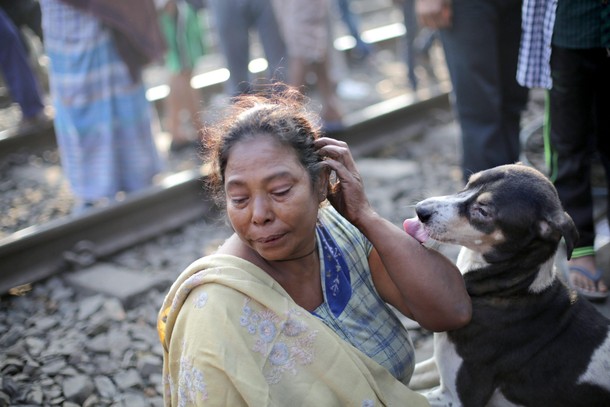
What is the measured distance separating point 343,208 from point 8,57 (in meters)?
6.58

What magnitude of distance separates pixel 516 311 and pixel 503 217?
1.17ft

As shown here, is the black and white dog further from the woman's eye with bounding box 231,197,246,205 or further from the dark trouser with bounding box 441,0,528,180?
the dark trouser with bounding box 441,0,528,180

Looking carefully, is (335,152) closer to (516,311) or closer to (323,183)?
(323,183)

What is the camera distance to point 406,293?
7.79 feet

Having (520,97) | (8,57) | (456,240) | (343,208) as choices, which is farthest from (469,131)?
(8,57)

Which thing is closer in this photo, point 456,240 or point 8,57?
point 456,240

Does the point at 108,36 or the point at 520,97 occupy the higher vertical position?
the point at 108,36

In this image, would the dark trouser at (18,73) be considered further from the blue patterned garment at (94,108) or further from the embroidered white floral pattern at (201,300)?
the embroidered white floral pattern at (201,300)

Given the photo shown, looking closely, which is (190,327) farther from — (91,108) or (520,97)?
(91,108)

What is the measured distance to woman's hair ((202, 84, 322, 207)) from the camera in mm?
2264

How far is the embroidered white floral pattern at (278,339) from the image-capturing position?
2084 millimetres

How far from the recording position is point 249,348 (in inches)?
81.0

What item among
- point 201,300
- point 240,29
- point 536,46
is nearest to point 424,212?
point 201,300

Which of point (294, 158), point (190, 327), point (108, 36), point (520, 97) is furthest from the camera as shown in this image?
point (108, 36)
